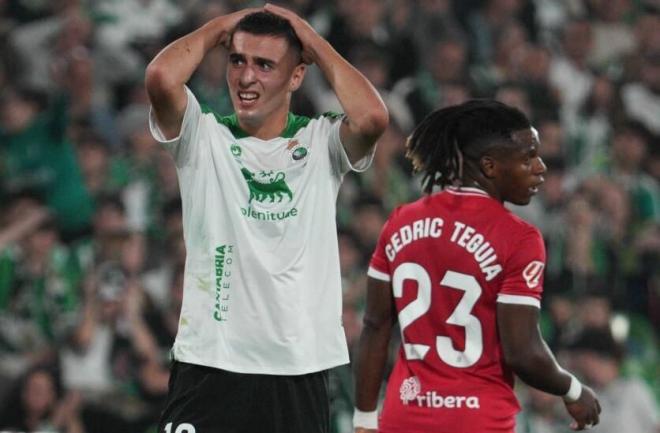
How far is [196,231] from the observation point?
401 cm

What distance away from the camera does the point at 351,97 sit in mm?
4086

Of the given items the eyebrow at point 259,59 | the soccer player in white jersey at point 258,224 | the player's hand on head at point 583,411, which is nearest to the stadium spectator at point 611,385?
the player's hand on head at point 583,411

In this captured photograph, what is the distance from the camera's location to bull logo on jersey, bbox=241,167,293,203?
13.1 ft

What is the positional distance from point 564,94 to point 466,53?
2.89 ft

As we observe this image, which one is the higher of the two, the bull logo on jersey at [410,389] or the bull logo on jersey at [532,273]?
the bull logo on jersey at [532,273]

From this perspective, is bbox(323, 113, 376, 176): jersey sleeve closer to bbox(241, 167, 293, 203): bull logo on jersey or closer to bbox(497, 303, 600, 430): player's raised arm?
bbox(241, 167, 293, 203): bull logo on jersey

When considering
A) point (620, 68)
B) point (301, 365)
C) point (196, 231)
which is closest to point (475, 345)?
point (301, 365)

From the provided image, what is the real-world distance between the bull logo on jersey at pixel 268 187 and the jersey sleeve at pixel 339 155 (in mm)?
198

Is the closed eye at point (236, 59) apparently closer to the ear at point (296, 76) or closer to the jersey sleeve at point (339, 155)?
the ear at point (296, 76)

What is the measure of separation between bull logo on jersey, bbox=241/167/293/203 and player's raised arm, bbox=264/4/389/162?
0.24m

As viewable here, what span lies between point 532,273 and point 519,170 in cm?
36

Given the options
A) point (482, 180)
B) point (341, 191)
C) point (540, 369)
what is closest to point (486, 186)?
point (482, 180)

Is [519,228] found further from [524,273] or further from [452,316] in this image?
[452,316]

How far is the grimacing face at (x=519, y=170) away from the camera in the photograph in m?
4.16
